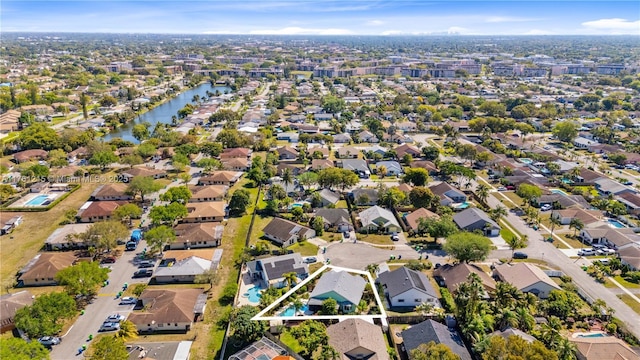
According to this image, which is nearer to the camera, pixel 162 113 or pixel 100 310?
pixel 100 310

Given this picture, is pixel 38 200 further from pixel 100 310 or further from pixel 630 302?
pixel 630 302

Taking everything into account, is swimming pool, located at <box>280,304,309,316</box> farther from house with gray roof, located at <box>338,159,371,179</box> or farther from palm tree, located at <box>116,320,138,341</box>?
house with gray roof, located at <box>338,159,371,179</box>

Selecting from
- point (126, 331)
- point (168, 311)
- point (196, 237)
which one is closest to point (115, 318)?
point (126, 331)

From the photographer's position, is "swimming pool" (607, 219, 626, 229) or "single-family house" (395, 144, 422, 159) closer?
"swimming pool" (607, 219, 626, 229)

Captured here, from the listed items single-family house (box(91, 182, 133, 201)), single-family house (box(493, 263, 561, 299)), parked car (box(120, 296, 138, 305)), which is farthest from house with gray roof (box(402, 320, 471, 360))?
Result: single-family house (box(91, 182, 133, 201))

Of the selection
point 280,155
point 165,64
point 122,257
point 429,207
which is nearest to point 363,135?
point 280,155

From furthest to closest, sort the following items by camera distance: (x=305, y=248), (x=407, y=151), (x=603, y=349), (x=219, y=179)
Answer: (x=407, y=151) < (x=219, y=179) < (x=305, y=248) < (x=603, y=349)

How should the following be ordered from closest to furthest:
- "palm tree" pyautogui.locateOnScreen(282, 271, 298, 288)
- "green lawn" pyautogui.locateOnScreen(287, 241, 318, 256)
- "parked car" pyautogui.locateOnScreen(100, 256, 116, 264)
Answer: "palm tree" pyautogui.locateOnScreen(282, 271, 298, 288), "parked car" pyautogui.locateOnScreen(100, 256, 116, 264), "green lawn" pyautogui.locateOnScreen(287, 241, 318, 256)
